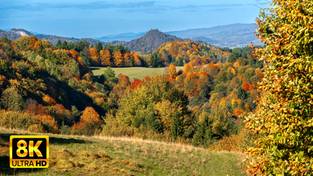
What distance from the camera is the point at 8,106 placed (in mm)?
122125

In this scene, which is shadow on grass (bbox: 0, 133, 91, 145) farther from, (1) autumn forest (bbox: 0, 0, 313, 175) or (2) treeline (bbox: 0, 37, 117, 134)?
(2) treeline (bbox: 0, 37, 117, 134)

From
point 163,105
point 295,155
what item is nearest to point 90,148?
point 295,155

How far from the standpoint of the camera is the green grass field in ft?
86.7

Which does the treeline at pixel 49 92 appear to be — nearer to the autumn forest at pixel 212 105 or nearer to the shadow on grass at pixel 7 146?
the autumn forest at pixel 212 105

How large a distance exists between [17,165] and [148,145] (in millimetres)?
14863

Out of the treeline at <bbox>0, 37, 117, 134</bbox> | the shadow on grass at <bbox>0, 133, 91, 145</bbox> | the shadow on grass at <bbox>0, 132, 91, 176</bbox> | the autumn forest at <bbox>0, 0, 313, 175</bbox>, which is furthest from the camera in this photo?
the treeline at <bbox>0, 37, 117, 134</bbox>

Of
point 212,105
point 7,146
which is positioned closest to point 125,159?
point 7,146

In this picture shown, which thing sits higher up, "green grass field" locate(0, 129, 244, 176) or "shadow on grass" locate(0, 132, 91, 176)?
"shadow on grass" locate(0, 132, 91, 176)

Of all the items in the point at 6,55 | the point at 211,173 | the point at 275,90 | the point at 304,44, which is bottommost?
the point at 211,173

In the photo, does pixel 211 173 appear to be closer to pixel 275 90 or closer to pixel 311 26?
pixel 275 90

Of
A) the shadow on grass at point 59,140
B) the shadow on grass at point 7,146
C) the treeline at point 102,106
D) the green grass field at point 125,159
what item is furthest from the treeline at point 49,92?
the shadow on grass at point 7,146

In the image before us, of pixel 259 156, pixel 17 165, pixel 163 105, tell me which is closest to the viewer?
pixel 259 156

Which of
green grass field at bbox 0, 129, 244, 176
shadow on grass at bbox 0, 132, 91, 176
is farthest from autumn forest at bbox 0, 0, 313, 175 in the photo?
shadow on grass at bbox 0, 132, 91, 176

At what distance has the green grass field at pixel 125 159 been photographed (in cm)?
2642
